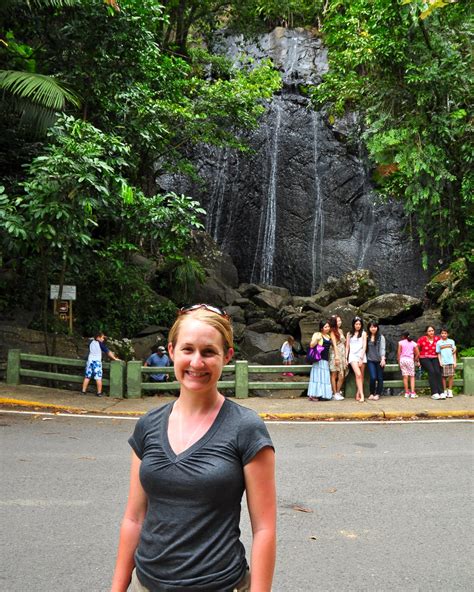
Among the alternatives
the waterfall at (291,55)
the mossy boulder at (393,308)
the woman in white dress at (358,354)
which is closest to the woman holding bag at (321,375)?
the woman in white dress at (358,354)

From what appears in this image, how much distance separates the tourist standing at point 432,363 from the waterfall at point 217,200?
611 inches

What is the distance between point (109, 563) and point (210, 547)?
10.7 feet

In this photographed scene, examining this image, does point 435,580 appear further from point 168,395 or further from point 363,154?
point 363,154

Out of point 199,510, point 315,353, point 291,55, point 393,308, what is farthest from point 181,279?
point 199,510

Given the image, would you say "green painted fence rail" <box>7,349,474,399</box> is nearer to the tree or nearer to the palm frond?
the tree

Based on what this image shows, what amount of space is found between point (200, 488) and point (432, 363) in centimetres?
1236

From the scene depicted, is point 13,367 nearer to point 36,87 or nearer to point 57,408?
point 57,408

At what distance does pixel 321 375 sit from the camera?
13.7 m

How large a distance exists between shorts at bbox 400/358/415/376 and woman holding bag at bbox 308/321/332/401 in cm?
153

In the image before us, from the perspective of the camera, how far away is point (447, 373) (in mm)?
13914

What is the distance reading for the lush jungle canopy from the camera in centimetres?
1270

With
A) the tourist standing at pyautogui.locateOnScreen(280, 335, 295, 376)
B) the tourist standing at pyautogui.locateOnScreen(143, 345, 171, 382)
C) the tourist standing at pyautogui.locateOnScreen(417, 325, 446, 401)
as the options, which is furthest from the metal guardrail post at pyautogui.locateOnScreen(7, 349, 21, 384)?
the tourist standing at pyautogui.locateOnScreen(417, 325, 446, 401)

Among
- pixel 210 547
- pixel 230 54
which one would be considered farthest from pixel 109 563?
pixel 230 54

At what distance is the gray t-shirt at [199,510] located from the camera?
7.50ft
